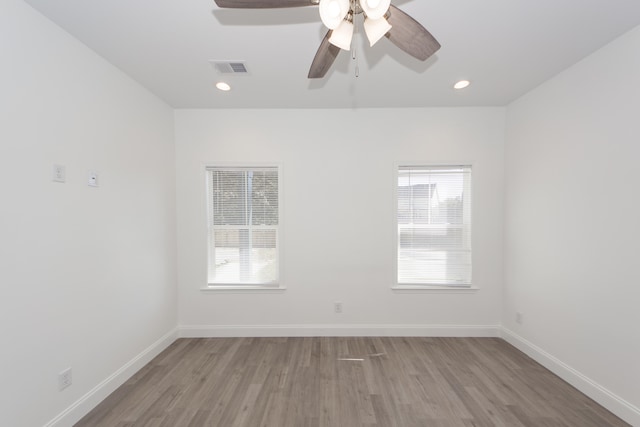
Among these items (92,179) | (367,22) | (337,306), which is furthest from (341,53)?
(337,306)

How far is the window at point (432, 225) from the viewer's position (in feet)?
10.2

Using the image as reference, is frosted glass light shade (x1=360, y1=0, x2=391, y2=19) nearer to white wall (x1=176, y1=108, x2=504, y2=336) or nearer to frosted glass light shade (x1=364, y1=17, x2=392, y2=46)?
frosted glass light shade (x1=364, y1=17, x2=392, y2=46)

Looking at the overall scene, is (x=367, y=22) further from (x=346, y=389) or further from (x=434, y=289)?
(x=434, y=289)

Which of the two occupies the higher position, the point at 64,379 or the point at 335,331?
the point at 64,379

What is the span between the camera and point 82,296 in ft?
6.13

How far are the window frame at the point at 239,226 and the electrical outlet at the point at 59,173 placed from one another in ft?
4.54

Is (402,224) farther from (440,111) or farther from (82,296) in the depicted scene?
(82,296)

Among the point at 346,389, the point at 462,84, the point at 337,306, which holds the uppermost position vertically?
the point at 462,84

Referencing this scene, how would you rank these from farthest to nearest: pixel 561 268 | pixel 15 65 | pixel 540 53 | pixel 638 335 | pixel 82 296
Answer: pixel 561 268
pixel 540 53
pixel 82 296
pixel 638 335
pixel 15 65

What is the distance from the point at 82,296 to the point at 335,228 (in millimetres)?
2337

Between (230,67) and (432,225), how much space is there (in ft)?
9.02

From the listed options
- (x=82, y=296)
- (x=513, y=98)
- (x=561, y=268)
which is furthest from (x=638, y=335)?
(x=82, y=296)

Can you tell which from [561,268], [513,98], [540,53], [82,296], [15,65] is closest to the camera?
[15,65]

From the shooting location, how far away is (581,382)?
208cm
